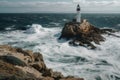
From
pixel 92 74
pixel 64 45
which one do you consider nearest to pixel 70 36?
pixel 64 45

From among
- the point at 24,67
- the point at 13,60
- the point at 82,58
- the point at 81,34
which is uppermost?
the point at 13,60

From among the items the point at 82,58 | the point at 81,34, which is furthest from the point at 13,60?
the point at 81,34

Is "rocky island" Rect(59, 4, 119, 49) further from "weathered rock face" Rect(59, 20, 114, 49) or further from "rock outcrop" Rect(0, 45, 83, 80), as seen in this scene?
"rock outcrop" Rect(0, 45, 83, 80)

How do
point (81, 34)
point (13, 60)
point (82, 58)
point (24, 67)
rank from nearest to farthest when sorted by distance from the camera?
point (24, 67)
point (13, 60)
point (82, 58)
point (81, 34)

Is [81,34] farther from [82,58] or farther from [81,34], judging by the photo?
[82,58]

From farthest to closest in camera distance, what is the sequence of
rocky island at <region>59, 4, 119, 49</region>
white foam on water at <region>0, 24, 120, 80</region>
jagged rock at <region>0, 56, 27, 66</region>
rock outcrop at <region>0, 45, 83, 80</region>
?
1. rocky island at <region>59, 4, 119, 49</region>
2. white foam on water at <region>0, 24, 120, 80</region>
3. jagged rock at <region>0, 56, 27, 66</region>
4. rock outcrop at <region>0, 45, 83, 80</region>

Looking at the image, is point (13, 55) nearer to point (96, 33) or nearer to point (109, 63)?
point (109, 63)

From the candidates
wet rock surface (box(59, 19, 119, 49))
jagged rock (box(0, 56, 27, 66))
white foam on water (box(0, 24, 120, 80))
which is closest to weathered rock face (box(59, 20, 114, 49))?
wet rock surface (box(59, 19, 119, 49))

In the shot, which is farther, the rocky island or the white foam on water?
the rocky island

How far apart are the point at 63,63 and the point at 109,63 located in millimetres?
4146

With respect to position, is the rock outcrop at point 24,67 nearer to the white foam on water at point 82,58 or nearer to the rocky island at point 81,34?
the white foam on water at point 82,58

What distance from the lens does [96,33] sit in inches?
1458

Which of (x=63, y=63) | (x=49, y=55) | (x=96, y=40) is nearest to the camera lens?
(x=63, y=63)

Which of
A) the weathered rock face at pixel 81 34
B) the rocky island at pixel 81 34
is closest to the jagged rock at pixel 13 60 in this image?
the rocky island at pixel 81 34
